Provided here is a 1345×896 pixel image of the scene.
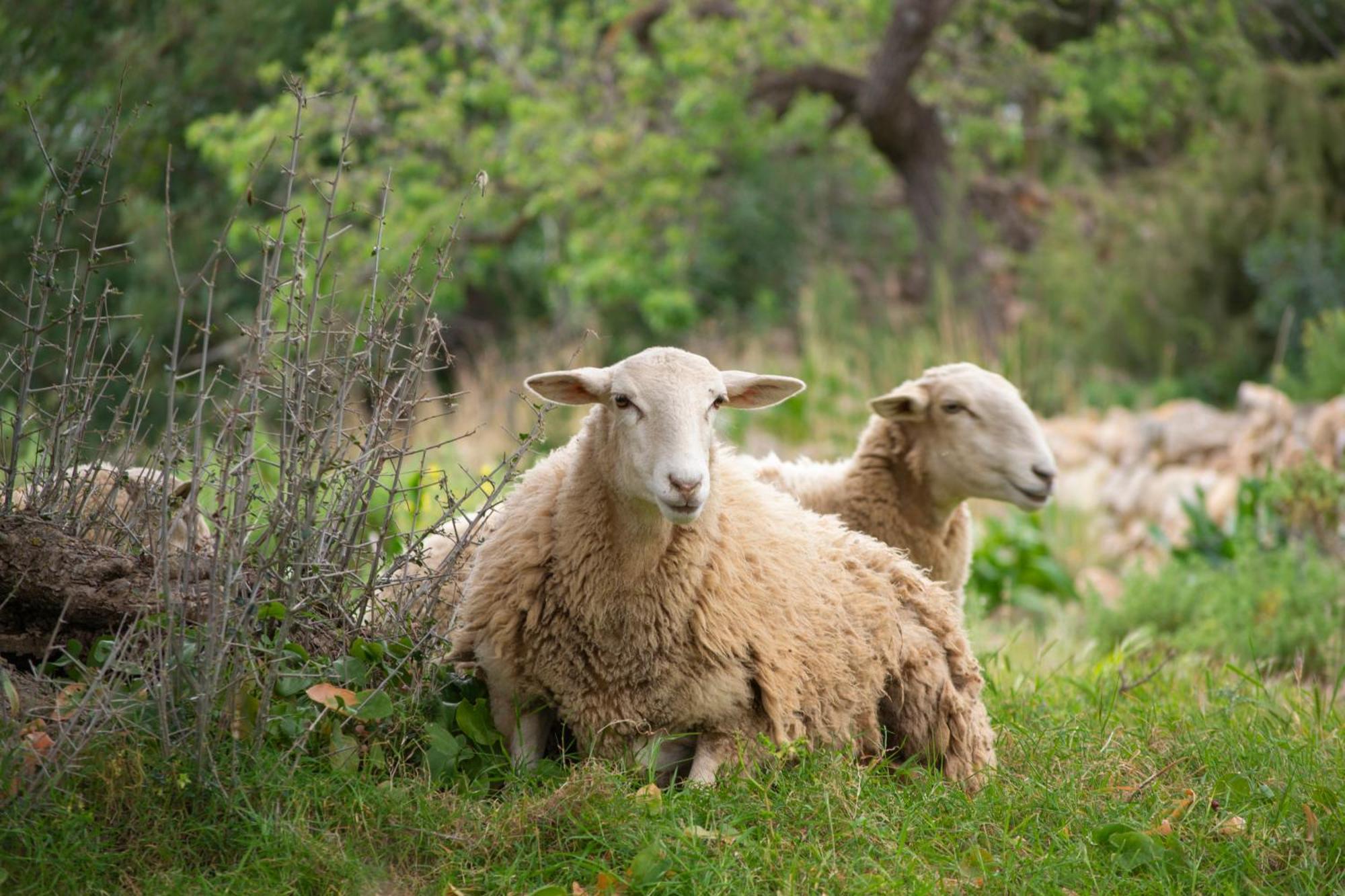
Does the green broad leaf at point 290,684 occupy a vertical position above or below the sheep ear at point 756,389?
Result: below

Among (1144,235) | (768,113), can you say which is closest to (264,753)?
(768,113)

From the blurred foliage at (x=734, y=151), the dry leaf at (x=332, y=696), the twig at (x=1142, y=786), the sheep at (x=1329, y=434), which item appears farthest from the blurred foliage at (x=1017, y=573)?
the dry leaf at (x=332, y=696)

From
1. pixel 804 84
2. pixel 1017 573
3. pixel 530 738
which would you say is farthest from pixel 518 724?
pixel 804 84

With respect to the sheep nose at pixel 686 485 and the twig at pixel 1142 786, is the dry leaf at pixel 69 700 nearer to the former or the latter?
the sheep nose at pixel 686 485

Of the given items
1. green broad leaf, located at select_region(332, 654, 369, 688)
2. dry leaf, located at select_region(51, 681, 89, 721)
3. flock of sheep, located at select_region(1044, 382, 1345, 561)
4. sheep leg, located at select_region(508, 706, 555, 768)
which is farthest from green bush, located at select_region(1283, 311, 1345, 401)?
dry leaf, located at select_region(51, 681, 89, 721)

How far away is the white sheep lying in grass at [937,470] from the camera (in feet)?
17.7

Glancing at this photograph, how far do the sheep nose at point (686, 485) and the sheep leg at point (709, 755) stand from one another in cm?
72

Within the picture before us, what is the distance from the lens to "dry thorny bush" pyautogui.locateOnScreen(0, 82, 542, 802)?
3.25 m

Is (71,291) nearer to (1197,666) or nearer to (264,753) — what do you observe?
(264,753)

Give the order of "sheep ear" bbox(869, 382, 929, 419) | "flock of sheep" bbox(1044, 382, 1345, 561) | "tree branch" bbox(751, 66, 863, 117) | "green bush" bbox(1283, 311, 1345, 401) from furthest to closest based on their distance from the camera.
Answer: "tree branch" bbox(751, 66, 863, 117) → "green bush" bbox(1283, 311, 1345, 401) → "flock of sheep" bbox(1044, 382, 1345, 561) → "sheep ear" bbox(869, 382, 929, 419)

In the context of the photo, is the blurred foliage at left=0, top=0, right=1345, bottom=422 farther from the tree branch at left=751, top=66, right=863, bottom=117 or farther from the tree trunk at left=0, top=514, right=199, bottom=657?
the tree trunk at left=0, top=514, right=199, bottom=657

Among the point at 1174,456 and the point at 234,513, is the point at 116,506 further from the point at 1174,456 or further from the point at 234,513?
the point at 1174,456

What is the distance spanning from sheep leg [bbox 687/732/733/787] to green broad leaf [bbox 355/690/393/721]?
849 mm

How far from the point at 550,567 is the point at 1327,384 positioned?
8.66 m
